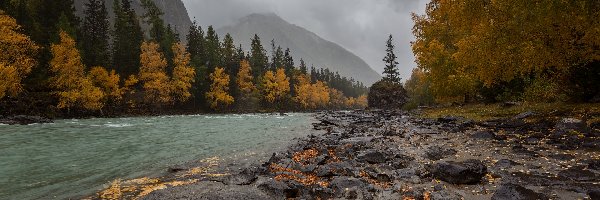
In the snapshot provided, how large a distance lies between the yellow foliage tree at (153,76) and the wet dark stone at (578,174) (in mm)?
54206

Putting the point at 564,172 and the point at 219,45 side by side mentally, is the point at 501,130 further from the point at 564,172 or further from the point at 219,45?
the point at 219,45

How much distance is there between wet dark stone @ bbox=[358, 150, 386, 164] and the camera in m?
A: 9.90

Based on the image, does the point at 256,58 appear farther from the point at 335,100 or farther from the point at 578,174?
the point at 578,174

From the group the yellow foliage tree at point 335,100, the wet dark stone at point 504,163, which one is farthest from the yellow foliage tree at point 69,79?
the yellow foliage tree at point 335,100

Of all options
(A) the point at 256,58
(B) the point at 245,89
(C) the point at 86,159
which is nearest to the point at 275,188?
(C) the point at 86,159

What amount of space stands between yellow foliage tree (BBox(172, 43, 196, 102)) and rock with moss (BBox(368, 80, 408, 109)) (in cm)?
4142

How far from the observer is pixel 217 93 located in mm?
68938

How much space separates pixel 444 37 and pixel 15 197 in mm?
37368

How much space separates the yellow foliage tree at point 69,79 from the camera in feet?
127

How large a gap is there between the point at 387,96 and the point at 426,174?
7422 cm

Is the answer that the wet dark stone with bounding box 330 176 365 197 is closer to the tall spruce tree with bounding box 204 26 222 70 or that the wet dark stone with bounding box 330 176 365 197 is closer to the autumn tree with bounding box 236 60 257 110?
the tall spruce tree with bounding box 204 26 222 70

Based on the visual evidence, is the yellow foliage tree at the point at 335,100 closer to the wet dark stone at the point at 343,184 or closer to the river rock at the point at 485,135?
the river rock at the point at 485,135

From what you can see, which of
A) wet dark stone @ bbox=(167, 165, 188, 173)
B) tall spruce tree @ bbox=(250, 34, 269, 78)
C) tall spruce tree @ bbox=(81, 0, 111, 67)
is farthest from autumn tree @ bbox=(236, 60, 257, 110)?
wet dark stone @ bbox=(167, 165, 188, 173)

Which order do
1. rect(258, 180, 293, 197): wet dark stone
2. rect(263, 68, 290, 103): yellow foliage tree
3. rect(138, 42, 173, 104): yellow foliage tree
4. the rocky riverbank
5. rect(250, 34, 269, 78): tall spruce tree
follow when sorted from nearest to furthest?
the rocky riverbank < rect(258, 180, 293, 197): wet dark stone < rect(138, 42, 173, 104): yellow foliage tree < rect(263, 68, 290, 103): yellow foliage tree < rect(250, 34, 269, 78): tall spruce tree
